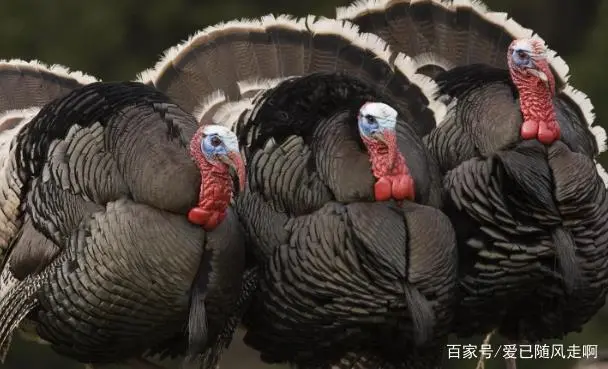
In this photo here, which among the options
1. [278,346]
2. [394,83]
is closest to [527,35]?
[394,83]

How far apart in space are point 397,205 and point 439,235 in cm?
18

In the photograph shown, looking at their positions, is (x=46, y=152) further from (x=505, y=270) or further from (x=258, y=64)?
(x=505, y=270)

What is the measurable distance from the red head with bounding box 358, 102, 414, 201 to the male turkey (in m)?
0.43

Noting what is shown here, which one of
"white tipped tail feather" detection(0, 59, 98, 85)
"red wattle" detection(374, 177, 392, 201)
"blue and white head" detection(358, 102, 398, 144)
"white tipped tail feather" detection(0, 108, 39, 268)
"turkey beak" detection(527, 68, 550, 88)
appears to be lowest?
"white tipped tail feather" detection(0, 108, 39, 268)

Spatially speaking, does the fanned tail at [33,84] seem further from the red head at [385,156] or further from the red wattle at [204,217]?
the red head at [385,156]

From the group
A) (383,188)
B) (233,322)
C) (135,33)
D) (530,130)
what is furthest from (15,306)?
(135,33)

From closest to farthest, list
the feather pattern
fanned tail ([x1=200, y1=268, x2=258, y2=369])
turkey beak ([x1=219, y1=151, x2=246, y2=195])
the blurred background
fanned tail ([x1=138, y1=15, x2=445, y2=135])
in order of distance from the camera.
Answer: turkey beak ([x1=219, y1=151, x2=246, y2=195]), fanned tail ([x1=200, y1=268, x2=258, y2=369]), fanned tail ([x1=138, y1=15, x2=445, y2=135]), the feather pattern, the blurred background

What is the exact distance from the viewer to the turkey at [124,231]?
244 inches

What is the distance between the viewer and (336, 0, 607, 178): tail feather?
7.70 meters

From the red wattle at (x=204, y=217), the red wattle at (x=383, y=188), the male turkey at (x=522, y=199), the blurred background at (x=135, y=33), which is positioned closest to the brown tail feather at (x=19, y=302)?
the red wattle at (x=204, y=217)

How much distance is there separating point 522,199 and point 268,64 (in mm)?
1353

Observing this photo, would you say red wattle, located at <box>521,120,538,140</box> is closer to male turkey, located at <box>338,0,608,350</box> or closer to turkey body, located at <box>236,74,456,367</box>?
male turkey, located at <box>338,0,608,350</box>

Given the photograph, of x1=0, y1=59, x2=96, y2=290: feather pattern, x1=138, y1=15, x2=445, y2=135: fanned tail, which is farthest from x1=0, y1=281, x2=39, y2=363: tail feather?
x1=138, y1=15, x2=445, y2=135: fanned tail

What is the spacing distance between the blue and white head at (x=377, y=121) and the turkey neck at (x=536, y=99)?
2.04ft
